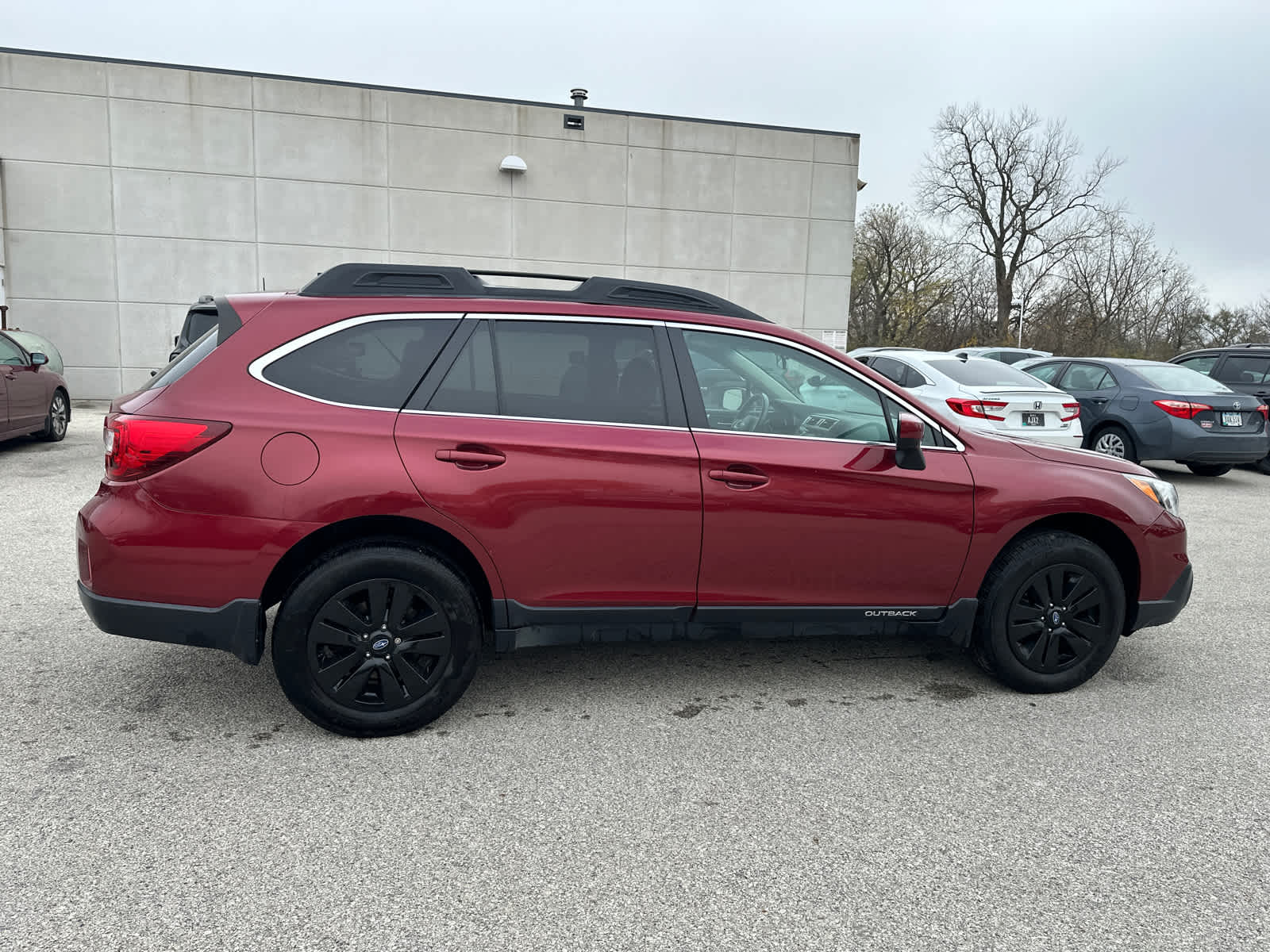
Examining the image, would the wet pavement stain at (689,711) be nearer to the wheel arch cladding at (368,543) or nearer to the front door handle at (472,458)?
the wheel arch cladding at (368,543)

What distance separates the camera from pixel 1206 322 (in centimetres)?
3906

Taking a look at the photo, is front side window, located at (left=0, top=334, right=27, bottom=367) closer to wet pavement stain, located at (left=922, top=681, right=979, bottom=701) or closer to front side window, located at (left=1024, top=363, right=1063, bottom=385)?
wet pavement stain, located at (left=922, top=681, right=979, bottom=701)

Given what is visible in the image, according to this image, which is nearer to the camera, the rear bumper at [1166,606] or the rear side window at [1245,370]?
the rear bumper at [1166,606]

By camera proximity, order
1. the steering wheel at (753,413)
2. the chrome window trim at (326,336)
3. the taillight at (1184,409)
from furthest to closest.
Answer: the taillight at (1184,409)
the steering wheel at (753,413)
the chrome window trim at (326,336)

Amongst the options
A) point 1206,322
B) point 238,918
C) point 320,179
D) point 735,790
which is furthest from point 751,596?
point 1206,322

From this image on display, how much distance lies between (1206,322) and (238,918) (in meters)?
45.7

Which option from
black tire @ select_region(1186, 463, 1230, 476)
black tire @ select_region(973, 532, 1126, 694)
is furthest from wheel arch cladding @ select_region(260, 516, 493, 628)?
black tire @ select_region(1186, 463, 1230, 476)

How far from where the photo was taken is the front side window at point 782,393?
377cm

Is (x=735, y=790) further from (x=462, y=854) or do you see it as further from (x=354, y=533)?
(x=354, y=533)

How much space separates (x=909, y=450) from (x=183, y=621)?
2.96 metres

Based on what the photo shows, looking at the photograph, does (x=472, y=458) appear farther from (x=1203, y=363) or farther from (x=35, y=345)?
(x=1203, y=363)

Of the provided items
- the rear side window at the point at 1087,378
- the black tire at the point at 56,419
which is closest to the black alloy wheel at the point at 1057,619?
the rear side window at the point at 1087,378

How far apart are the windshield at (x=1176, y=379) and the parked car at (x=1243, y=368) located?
1.23 meters

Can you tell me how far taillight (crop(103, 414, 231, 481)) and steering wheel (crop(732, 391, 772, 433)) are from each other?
1995 millimetres
